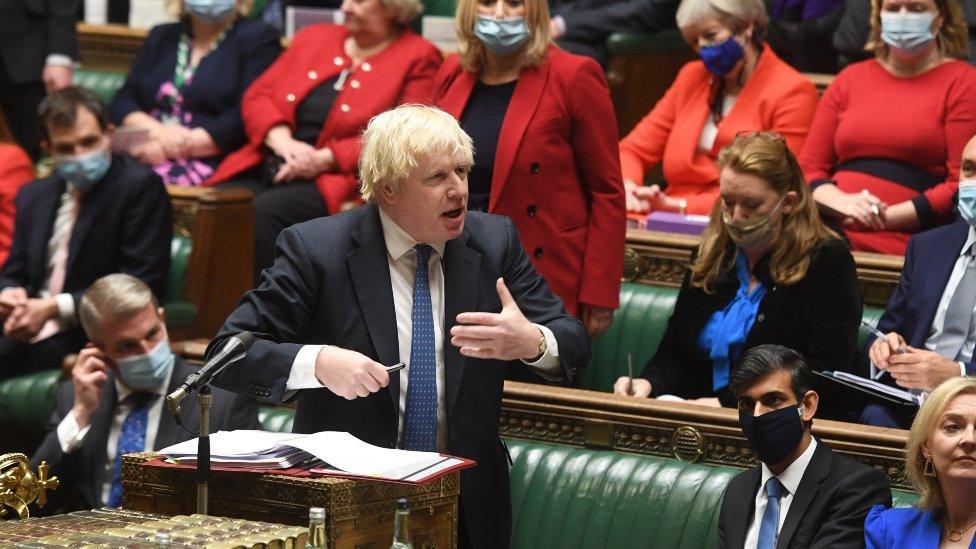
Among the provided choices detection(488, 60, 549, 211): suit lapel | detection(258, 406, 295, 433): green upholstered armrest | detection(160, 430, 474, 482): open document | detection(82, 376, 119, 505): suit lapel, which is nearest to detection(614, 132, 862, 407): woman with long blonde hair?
detection(488, 60, 549, 211): suit lapel

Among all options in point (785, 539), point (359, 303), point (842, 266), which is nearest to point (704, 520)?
point (785, 539)

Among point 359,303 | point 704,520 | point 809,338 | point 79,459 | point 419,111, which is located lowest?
point 79,459

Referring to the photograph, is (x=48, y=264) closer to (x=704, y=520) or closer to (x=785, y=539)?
(x=704, y=520)

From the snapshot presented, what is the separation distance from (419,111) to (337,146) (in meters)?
2.51

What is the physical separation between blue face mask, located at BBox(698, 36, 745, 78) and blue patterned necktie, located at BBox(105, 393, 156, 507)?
6.51 feet

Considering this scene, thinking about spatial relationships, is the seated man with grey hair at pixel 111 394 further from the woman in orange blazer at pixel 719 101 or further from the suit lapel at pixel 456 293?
the woman in orange blazer at pixel 719 101

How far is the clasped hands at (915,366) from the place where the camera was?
364cm

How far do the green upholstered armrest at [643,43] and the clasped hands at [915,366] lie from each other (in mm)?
2426

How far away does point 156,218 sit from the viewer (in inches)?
196

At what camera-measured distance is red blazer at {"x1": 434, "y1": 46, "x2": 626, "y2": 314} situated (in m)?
4.28

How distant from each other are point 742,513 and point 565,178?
1.36 meters

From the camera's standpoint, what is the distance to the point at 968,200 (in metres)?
3.85

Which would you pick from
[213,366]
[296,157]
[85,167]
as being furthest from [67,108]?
[213,366]

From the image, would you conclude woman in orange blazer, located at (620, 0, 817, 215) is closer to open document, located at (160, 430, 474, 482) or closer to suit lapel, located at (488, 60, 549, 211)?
suit lapel, located at (488, 60, 549, 211)
